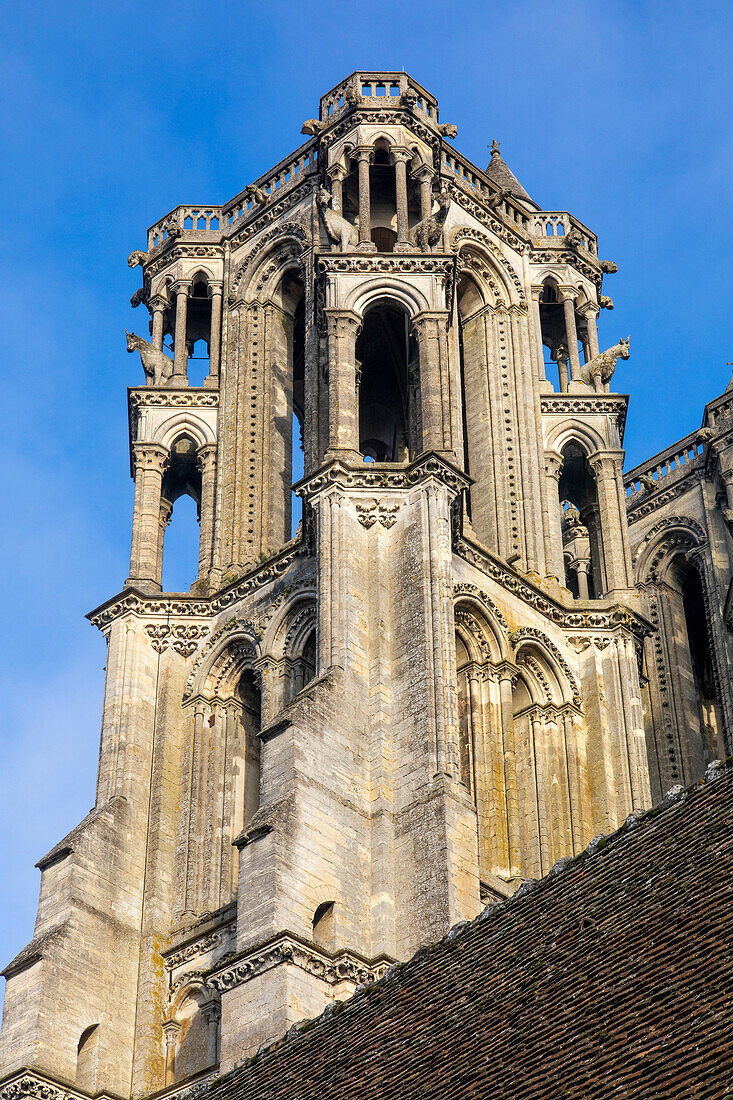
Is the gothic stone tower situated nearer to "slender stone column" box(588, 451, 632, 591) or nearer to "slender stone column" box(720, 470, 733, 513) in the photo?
"slender stone column" box(588, 451, 632, 591)

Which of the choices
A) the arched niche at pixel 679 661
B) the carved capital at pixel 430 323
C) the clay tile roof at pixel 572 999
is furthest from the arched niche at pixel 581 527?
the clay tile roof at pixel 572 999

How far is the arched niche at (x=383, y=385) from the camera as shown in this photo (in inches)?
1601

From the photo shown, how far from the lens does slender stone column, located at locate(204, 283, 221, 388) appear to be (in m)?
40.7

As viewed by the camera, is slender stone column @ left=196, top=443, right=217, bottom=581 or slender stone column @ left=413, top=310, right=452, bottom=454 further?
slender stone column @ left=196, top=443, right=217, bottom=581

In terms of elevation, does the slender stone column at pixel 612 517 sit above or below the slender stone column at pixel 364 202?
below

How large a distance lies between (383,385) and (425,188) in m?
4.46

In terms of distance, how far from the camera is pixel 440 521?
32438mm

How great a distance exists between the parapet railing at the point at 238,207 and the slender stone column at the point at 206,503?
537cm

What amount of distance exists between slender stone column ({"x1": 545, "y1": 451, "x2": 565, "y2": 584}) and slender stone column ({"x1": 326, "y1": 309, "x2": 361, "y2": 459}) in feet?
15.5

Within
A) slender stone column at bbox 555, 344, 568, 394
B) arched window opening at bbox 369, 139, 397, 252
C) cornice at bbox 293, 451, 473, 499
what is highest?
arched window opening at bbox 369, 139, 397, 252

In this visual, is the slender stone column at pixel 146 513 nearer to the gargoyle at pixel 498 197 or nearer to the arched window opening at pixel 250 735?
the arched window opening at pixel 250 735

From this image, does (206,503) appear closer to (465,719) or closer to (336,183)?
(336,183)

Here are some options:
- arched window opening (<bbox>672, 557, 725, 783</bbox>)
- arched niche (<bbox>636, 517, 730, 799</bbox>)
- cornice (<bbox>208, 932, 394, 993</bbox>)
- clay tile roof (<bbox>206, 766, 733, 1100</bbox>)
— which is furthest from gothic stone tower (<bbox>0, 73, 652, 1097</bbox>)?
clay tile roof (<bbox>206, 766, 733, 1100</bbox>)

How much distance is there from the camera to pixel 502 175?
148 feet
